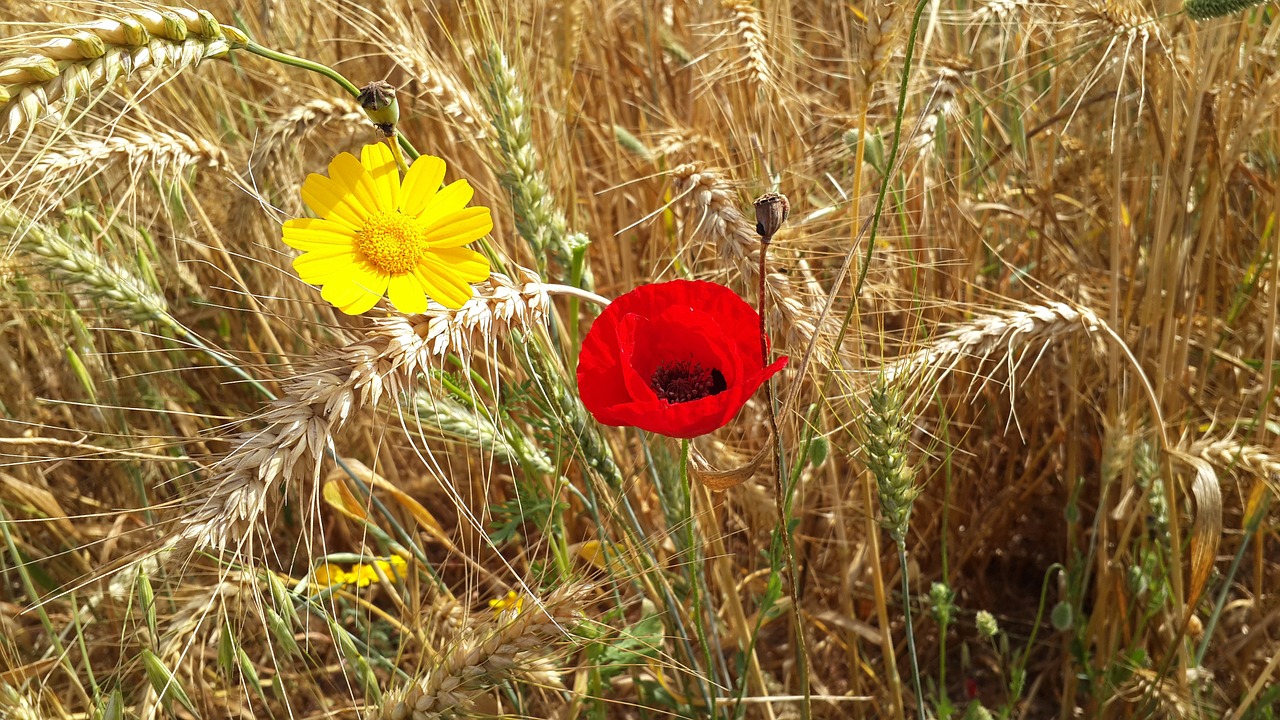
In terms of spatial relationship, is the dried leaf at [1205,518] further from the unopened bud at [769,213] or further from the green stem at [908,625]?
the unopened bud at [769,213]

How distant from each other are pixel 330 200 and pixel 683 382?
1.72 ft

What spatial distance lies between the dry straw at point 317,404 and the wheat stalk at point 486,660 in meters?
0.31

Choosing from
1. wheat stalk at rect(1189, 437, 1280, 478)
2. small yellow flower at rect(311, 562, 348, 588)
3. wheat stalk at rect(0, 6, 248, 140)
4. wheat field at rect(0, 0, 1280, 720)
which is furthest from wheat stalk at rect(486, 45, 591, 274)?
wheat stalk at rect(1189, 437, 1280, 478)

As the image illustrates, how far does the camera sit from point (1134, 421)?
1.77 m

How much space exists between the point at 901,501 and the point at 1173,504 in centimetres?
70

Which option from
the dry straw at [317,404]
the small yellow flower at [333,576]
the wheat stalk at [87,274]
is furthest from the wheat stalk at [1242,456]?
the wheat stalk at [87,274]

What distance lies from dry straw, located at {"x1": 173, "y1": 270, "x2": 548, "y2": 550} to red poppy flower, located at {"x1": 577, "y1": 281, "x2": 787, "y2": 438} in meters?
0.14

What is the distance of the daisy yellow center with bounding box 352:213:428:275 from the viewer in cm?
119

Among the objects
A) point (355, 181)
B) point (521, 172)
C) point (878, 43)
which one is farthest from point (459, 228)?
point (878, 43)

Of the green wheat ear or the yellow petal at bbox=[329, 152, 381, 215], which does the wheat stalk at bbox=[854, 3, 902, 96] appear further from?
the yellow petal at bbox=[329, 152, 381, 215]

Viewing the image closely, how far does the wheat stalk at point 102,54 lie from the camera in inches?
36.3

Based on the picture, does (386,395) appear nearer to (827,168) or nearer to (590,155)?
(827,168)

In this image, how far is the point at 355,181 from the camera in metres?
1.21

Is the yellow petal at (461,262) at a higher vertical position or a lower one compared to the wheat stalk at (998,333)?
higher
